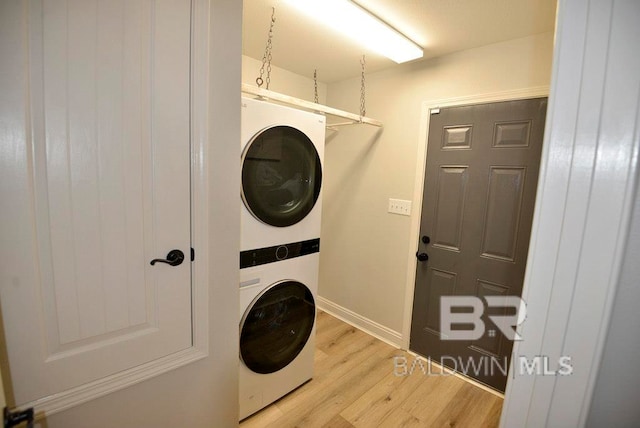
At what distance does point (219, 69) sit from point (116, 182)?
1.90 feet

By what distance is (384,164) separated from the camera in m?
2.47

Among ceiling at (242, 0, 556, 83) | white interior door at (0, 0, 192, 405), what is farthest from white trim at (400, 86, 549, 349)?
white interior door at (0, 0, 192, 405)

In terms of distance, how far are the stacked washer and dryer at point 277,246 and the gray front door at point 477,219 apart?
3.28 feet

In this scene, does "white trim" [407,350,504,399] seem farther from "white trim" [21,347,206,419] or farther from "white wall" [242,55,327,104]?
"white wall" [242,55,327,104]

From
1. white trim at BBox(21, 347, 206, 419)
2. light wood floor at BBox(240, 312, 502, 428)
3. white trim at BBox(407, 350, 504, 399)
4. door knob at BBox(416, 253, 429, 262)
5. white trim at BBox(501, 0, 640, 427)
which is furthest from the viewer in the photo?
door knob at BBox(416, 253, 429, 262)

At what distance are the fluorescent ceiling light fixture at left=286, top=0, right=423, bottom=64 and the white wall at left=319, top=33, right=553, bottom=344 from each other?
366mm

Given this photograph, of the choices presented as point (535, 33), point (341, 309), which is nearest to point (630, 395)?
point (535, 33)

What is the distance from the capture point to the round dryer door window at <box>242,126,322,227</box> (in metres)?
1.44

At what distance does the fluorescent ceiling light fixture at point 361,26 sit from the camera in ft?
4.72

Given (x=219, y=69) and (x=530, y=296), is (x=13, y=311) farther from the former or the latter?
(x=530, y=296)

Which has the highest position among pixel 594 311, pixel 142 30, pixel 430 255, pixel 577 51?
pixel 142 30

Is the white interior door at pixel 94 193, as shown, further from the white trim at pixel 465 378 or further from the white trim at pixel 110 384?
the white trim at pixel 465 378

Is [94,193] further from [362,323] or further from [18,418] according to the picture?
[362,323]

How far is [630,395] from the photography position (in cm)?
48
